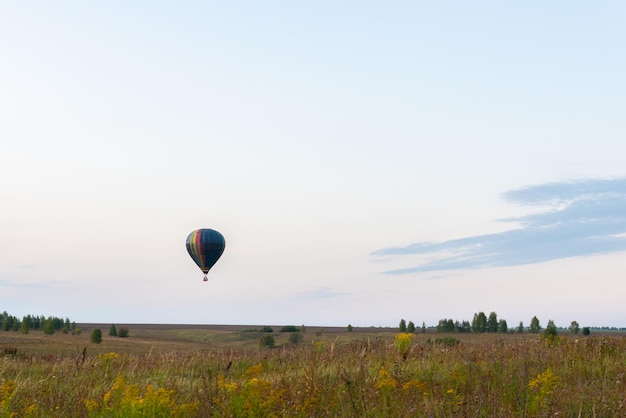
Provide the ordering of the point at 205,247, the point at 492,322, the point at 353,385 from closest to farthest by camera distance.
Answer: the point at 353,385
the point at 205,247
the point at 492,322

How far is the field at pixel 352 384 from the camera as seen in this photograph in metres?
6.85

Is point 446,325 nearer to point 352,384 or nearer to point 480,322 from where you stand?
point 480,322

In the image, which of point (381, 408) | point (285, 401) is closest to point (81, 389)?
point (285, 401)

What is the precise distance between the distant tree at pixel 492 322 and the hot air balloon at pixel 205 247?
3349 inches

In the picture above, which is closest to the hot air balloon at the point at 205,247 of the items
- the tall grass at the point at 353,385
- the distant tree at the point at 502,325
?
the tall grass at the point at 353,385

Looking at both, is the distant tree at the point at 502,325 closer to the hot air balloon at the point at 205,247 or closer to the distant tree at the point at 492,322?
the distant tree at the point at 492,322

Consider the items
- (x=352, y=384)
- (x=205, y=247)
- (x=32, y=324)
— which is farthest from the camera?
(x=32, y=324)

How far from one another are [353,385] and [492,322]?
11813 cm

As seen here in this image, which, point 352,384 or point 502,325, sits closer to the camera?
point 352,384

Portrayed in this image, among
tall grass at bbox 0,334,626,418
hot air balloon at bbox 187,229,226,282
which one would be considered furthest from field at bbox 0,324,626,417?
hot air balloon at bbox 187,229,226,282

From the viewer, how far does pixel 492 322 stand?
120 m

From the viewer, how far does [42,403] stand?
26.4ft

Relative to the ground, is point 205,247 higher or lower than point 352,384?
higher

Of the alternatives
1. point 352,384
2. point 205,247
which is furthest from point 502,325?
point 352,384
